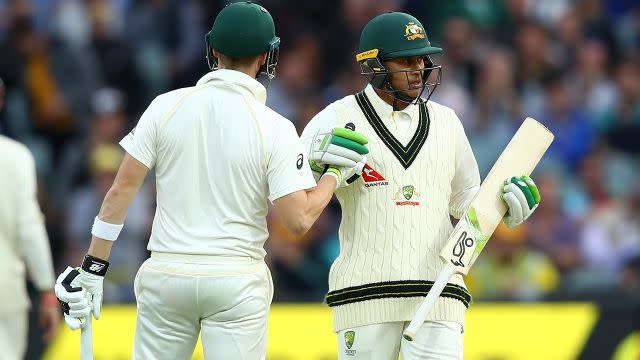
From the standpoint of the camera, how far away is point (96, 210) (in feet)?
31.1

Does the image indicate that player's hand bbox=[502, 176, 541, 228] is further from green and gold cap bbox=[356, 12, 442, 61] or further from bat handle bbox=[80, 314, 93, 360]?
bat handle bbox=[80, 314, 93, 360]

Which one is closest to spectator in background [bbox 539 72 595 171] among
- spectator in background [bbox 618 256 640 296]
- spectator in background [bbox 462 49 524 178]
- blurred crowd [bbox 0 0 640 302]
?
blurred crowd [bbox 0 0 640 302]

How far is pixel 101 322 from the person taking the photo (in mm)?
7430

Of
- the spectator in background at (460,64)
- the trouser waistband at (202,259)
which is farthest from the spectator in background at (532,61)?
the trouser waistband at (202,259)

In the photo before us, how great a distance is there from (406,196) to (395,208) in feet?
0.22

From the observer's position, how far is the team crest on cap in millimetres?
5238

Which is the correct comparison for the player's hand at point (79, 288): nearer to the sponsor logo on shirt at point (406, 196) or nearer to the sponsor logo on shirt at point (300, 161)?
the sponsor logo on shirt at point (300, 161)

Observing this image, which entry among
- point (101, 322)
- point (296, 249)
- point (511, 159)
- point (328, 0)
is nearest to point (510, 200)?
point (511, 159)

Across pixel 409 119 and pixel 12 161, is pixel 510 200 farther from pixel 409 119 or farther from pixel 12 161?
→ pixel 12 161

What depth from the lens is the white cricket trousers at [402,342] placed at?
507 cm

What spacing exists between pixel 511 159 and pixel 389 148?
1.64 feet

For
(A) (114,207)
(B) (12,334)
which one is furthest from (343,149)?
(B) (12,334)

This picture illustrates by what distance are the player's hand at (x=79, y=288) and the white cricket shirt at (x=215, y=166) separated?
290 millimetres

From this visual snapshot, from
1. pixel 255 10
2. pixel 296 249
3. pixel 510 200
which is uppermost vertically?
pixel 255 10
